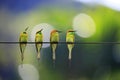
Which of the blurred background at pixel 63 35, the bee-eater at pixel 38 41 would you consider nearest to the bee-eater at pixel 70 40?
the blurred background at pixel 63 35

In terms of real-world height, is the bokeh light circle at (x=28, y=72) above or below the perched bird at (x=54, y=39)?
below

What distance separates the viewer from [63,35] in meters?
1.91

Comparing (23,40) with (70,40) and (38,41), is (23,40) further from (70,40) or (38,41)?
(70,40)

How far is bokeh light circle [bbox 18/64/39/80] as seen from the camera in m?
1.87

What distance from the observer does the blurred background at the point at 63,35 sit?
1.88 metres

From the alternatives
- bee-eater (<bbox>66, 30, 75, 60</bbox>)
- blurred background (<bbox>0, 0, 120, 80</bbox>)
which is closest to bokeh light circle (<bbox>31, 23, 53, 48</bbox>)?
blurred background (<bbox>0, 0, 120, 80</bbox>)

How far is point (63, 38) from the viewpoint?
1.92 metres

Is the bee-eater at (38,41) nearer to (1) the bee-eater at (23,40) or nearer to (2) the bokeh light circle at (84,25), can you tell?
(1) the bee-eater at (23,40)

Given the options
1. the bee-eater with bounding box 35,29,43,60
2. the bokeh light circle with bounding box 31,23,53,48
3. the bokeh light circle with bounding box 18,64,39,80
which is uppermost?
the bokeh light circle with bounding box 31,23,53,48

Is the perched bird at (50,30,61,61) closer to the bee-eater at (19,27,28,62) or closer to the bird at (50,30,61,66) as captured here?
the bird at (50,30,61,66)

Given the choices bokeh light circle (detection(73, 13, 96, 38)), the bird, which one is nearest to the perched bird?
the bird

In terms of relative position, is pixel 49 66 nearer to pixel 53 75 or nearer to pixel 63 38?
pixel 53 75

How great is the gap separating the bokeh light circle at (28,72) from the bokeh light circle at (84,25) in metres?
0.37

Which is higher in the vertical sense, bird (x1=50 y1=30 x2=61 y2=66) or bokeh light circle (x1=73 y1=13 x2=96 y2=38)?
bokeh light circle (x1=73 y1=13 x2=96 y2=38)
